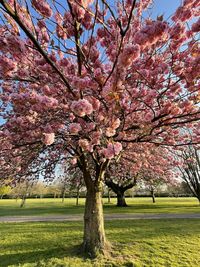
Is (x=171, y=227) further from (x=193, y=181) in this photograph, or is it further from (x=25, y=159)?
(x=193, y=181)

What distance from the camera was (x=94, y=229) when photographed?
22.1ft

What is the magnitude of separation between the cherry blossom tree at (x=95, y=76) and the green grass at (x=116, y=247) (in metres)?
0.71

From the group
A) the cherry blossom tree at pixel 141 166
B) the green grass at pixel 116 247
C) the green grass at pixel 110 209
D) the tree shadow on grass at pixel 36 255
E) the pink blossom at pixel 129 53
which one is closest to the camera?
the pink blossom at pixel 129 53

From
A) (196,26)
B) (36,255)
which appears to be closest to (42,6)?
(196,26)

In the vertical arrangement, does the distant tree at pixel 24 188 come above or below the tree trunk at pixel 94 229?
above

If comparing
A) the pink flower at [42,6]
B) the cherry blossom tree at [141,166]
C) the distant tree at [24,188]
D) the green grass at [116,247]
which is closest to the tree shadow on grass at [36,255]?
the green grass at [116,247]

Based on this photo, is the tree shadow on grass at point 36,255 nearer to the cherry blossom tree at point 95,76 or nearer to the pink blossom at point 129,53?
the cherry blossom tree at point 95,76

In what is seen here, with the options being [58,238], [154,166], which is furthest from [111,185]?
[58,238]

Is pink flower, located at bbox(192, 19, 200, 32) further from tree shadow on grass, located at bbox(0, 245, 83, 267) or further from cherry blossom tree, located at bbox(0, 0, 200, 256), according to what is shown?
tree shadow on grass, located at bbox(0, 245, 83, 267)

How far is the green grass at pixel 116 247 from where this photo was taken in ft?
20.1

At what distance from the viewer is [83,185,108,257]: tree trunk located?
6.59 metres

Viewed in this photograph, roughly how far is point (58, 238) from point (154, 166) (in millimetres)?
8997

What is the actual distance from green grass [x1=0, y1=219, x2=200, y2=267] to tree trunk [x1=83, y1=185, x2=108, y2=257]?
13.5 inches

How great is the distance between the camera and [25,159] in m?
7.50
